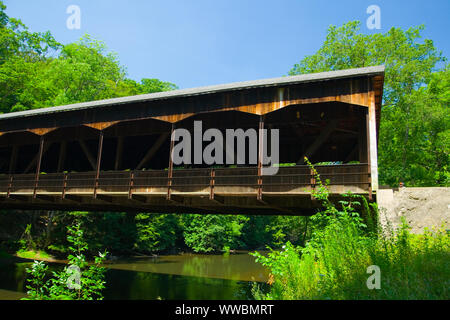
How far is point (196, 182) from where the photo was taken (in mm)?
12148

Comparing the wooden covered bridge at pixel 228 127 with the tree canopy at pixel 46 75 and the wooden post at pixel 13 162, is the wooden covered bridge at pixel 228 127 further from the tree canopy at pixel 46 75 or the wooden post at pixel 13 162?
the tree canopy at pixel 46 75

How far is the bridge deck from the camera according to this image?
1054cm

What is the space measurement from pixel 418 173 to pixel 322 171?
847 inches

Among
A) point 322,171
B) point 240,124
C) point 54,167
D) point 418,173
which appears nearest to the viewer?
point 322,171

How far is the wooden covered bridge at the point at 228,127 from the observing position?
10.8 m

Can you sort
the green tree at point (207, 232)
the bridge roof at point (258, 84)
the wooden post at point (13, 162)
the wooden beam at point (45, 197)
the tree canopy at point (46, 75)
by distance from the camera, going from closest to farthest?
the bridge roof at point (258, 84) → the wooden beam at point (45, 197) → the wooden post at point (13, 162) → the tree canopy at point (46, 75) → the green tree at point (207, 232)

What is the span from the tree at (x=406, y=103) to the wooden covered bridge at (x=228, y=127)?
1216cm

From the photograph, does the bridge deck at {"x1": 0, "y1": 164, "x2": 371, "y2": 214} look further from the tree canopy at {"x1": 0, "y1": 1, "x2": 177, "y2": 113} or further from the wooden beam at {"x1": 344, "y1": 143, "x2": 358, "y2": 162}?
the tree canopy at {"x1": 0, "y1": 1, "x2": 177, "y2": 113}

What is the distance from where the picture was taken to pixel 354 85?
10.9 metres

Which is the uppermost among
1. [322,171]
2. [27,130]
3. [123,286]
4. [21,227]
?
[27,130]

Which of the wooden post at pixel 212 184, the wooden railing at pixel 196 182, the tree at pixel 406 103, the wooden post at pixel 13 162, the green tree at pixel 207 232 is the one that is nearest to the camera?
the wooden railing at pixel 196 182

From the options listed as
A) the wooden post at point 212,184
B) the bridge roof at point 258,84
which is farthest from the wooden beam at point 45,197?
the wooden post at point 212,184
